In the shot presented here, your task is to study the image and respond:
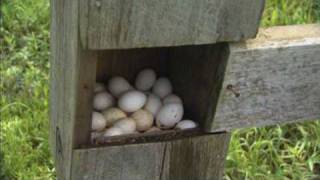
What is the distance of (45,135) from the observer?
1959mm

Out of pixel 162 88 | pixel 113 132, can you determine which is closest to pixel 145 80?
pixel 162 88

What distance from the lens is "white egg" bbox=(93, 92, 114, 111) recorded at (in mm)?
988

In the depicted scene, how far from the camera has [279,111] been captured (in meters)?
0.95

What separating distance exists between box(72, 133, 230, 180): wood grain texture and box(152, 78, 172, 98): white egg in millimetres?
126

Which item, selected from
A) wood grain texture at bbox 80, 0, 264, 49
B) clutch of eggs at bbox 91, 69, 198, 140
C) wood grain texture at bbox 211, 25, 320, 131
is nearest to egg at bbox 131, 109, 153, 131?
clutch of eggs at bbox 91, 69, 198, 140

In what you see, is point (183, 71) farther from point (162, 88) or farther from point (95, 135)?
point (95, 135)

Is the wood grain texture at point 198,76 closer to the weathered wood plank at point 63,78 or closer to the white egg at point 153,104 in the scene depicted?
the white egg at point 153,104

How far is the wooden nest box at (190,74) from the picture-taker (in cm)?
76

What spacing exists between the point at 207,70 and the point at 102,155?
0.63 ft

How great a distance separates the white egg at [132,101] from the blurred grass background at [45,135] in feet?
2.73

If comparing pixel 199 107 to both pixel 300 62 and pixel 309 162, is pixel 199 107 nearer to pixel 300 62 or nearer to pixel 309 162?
pixel 300 62

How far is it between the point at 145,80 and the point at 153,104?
1.7 inches

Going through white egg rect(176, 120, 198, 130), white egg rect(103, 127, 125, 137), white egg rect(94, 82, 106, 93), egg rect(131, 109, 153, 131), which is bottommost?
white egg rect(103, 127, 125, 137)

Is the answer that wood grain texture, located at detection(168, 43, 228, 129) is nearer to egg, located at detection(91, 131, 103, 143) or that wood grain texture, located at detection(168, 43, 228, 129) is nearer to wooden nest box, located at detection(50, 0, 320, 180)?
wooden nest box, located at detection(50, 0, 320, 180)
